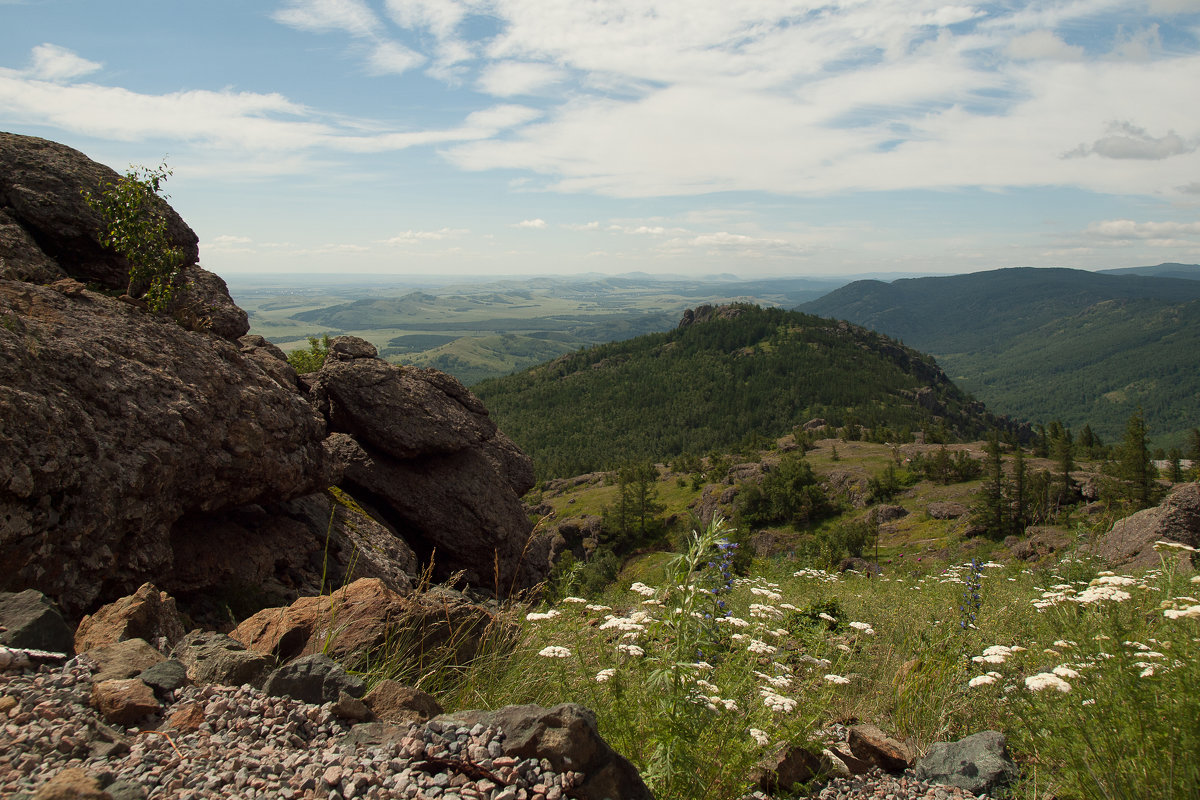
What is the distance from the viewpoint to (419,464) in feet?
49.4

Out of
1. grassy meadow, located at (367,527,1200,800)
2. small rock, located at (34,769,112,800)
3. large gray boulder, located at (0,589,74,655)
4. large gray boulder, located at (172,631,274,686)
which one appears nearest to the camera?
small rock, located at (34,769,112,800)

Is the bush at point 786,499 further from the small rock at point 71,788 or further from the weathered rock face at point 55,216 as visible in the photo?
the small rock at point 71,788

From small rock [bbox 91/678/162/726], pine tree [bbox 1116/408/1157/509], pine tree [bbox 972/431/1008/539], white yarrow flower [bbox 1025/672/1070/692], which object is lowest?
pine tree [bbox 972/431/1008/539]

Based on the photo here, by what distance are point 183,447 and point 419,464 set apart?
724 centimetres

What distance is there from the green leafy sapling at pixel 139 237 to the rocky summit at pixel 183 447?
0.96 feet

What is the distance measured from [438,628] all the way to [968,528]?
63.2 m

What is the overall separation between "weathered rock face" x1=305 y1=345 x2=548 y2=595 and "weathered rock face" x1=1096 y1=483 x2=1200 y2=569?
547 inches

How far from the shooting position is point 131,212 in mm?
9406


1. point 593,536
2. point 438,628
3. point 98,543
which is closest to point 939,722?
point 438,628

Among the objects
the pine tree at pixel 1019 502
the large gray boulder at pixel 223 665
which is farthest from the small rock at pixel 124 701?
the pine tree at pixel 1019 502

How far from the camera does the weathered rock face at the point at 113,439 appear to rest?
238 inches

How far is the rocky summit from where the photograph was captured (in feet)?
20.9

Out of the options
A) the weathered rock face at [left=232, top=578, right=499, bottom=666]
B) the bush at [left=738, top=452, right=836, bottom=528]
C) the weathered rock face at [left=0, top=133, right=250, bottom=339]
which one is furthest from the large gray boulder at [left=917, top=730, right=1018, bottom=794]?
the bush at [left=738, top=452, right=836, bottom=528]

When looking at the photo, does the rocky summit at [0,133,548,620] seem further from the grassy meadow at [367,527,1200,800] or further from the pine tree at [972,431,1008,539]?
the pine tree at [972,431,1008,539]
